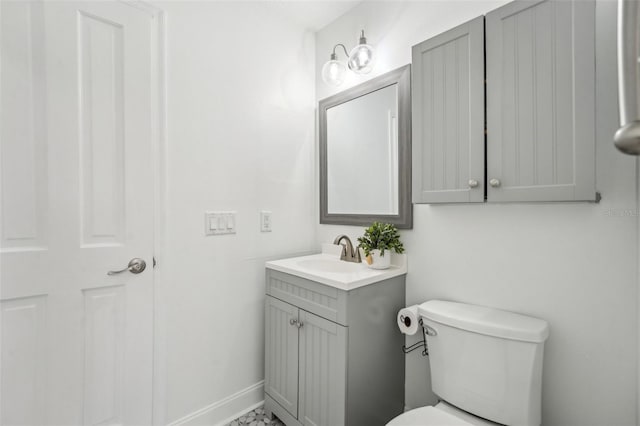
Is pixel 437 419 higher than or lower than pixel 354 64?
lower

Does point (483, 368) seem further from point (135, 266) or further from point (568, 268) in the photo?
point (135, 266)

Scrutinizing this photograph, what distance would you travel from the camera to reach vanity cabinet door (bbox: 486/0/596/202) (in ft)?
3.25

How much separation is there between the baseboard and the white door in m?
0.22

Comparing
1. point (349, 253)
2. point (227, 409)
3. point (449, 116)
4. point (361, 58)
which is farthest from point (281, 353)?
point (361, 58)

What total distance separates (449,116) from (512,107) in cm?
24

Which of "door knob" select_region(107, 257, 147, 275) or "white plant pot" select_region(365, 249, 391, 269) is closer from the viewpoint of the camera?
"door knob" select_region(107, 257, 147, 275)

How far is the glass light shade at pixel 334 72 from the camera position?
1875mm

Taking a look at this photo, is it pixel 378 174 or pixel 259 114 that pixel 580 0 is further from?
pixel 259 114

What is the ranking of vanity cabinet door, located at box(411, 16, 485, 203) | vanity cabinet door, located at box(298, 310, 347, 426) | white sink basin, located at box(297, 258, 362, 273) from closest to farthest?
vanity cabinet door, located at box(411, 16, 485, 203) → vanity cabinet door, located at box(298, 310, 347, 426) → white sink basin, located at box(297, 258, 362, 273)

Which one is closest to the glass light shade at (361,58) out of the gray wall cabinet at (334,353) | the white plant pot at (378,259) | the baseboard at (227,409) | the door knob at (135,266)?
the white plant pot at (378,259)

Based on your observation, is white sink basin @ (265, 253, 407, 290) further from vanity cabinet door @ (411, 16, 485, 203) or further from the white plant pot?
vanity cabinet door @ (411, 16, 485, 203)

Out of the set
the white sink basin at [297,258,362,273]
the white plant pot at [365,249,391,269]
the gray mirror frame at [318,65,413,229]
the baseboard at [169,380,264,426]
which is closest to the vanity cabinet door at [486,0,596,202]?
the gray mirror frame at [318,65,413,229]

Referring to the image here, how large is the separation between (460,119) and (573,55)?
39 cm

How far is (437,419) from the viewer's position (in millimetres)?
1115
